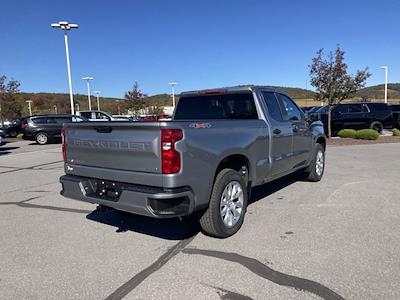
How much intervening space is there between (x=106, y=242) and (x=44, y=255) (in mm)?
724

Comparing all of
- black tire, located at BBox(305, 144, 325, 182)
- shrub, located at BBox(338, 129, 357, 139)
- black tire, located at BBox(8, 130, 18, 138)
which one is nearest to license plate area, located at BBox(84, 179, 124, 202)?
black tire, located at BBox(305, 144, 325, 182)

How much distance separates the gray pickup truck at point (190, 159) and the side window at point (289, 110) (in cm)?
30

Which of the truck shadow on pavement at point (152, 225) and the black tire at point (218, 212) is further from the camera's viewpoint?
the truck shadow on pavement at point (152, 225)

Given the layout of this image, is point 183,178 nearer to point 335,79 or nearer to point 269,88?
point 269,88

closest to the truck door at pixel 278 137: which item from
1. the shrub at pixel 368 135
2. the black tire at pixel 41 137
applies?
the shrub at pixel 368 135

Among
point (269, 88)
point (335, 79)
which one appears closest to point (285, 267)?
point (269, 88)

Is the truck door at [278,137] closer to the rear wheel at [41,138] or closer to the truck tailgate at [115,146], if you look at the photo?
the truck tailgate at [115,146]

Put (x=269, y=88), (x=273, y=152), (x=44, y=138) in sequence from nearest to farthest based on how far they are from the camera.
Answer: (x=273, y=152), (x=269, y=88), (x=44, y=138)

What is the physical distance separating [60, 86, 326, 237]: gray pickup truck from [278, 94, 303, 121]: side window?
304 millimetres

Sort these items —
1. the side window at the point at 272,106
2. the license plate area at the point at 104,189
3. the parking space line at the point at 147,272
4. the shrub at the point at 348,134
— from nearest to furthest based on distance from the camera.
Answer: the parking space line at the point at 147,272
the license plate area at the point at 104,189
the side window at the point at 272,106
the shrub at the point at 348,134

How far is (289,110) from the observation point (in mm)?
6797

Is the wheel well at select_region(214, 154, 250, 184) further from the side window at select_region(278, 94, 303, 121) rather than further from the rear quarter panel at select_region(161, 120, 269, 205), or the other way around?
the side window at select_region(278, 94, 303, 121)

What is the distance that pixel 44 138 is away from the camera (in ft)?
74.9

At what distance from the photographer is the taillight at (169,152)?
154 inches
